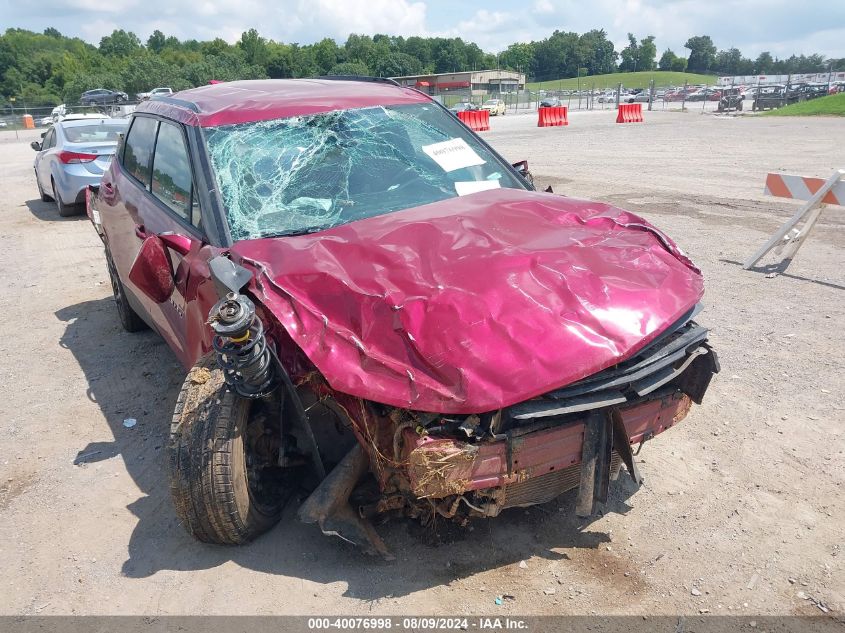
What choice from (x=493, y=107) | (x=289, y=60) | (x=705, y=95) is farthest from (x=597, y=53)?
(x=493, y=107)

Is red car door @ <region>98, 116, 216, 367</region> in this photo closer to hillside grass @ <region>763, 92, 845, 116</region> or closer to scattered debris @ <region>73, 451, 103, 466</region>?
scattered debris @ <region>73, 451, 103, 466</region>

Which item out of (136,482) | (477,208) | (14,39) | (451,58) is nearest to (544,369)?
(477,208)

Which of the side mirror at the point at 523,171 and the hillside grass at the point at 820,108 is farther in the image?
the hillside grass at the point at 820,108

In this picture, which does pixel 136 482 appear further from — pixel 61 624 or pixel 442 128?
pixel 442 128

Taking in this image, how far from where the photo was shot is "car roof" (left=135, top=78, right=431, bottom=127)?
3.95 m

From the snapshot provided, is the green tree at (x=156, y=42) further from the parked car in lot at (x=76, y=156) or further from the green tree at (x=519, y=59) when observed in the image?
the parked car in lot at (x=76, y=156)

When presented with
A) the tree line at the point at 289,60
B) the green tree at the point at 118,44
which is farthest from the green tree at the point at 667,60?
the green tree at the point at 118,44

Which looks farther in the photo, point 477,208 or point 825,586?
point 477,208

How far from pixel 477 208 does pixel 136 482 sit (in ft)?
7.74

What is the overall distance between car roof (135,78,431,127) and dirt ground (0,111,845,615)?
1912mm

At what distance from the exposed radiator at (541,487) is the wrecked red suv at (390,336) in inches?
0.4

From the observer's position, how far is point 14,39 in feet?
347

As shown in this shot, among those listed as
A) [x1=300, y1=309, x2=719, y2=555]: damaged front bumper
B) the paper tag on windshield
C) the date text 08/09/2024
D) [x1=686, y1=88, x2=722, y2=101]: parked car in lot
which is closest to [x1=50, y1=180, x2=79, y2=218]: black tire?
the paper tag on windshield

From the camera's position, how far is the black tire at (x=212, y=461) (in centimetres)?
283
